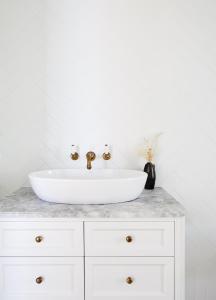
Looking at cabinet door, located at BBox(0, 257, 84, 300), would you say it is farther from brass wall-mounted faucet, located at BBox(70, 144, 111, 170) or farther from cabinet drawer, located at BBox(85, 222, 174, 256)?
brass wall-mounted faucet, located at BBox(70, 144, 111, 170)

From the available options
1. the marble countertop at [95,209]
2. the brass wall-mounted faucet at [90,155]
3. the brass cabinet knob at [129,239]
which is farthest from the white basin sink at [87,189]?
the brass wall-mounted faucet at [90,155]

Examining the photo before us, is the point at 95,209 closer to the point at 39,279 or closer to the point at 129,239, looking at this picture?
the point at 129,239

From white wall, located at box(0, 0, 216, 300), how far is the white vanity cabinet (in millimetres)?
617

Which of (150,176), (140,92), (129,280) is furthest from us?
(140,92)

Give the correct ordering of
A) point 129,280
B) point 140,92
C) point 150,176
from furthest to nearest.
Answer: point 140,92, point 150,176, point 129,280

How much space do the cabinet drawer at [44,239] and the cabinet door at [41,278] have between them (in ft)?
0.10

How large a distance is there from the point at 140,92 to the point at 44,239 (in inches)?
Answer: 42.2

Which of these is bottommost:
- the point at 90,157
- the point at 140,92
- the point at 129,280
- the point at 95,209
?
the point at 129,280

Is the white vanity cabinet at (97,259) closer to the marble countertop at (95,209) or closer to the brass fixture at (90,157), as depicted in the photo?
the marble countertop at (95,209)

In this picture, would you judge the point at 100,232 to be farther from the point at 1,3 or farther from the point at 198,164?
the point at 1,3

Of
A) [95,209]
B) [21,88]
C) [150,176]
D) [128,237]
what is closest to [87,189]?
[95,209]

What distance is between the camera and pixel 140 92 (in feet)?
5.94

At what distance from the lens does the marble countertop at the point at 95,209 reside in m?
1.24

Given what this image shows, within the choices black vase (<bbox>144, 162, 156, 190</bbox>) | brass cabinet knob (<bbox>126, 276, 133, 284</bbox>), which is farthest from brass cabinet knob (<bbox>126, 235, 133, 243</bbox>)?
black vase (<bbox>144, 162, 156, 190</bbox>)
